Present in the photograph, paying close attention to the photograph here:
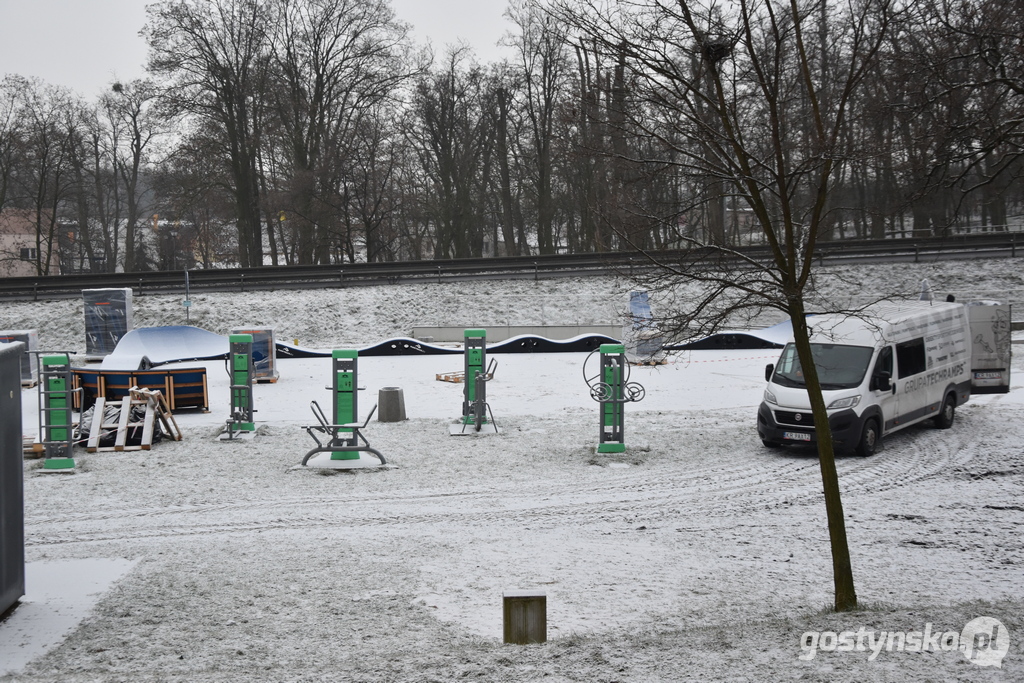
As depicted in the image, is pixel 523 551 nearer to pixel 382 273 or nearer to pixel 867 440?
pixel 867 440

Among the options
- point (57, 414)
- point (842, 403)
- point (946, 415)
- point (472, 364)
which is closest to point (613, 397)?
point (472, 364)

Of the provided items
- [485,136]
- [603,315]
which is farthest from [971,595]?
[485,136]

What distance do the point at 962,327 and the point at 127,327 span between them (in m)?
24.6

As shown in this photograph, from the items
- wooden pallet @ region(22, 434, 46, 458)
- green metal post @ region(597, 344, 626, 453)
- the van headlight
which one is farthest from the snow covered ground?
the van headlight

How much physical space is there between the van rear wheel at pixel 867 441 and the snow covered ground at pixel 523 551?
0.89 ft

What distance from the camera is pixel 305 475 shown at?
1271 cm

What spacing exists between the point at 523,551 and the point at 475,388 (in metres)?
7.14

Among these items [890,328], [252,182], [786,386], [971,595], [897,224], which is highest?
[252,182]

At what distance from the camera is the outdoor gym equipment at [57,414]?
1318 centimetres

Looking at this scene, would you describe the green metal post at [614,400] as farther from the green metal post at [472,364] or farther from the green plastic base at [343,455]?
the green plastic base at [343,455]

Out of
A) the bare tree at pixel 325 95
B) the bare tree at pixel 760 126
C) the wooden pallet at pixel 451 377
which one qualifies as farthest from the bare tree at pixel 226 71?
the bare tree at pixel 760 126

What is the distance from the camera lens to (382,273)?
3703 cm

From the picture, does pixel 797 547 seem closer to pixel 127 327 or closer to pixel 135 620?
pixel 135 620

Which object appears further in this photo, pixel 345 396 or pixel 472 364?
pixel 472 364
